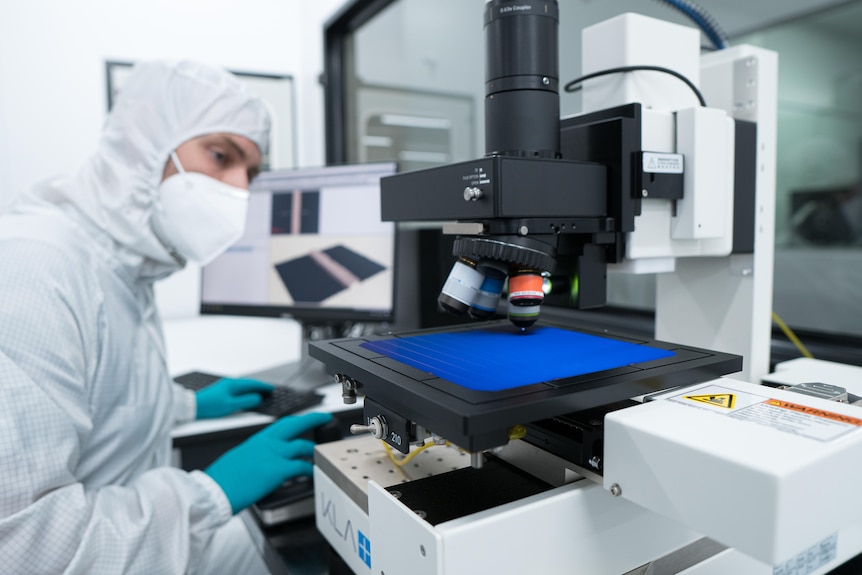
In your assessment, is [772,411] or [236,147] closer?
[772,411]

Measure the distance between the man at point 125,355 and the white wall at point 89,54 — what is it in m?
1.28

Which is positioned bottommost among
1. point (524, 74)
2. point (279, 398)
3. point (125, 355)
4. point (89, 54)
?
point (279, 398)

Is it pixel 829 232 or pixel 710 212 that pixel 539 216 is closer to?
pixel 710 212

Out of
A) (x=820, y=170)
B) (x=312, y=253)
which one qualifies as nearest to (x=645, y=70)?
(x=312, y=253)

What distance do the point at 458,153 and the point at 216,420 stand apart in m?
1.34

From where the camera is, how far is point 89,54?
2.21 m

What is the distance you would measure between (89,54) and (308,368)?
1.60 metres

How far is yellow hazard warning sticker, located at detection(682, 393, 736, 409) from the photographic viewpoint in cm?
50

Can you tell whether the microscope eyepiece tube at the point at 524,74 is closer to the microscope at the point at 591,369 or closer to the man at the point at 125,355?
the microscope at the point at 591,369

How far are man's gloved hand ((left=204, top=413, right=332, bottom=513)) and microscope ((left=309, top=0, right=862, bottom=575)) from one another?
172mm

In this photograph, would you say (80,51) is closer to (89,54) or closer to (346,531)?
(89,54)

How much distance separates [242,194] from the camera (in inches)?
46.3

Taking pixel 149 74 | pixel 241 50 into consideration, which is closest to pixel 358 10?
pixel 241 50

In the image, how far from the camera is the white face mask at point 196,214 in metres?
1.11
